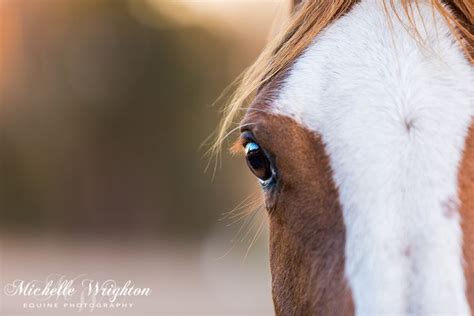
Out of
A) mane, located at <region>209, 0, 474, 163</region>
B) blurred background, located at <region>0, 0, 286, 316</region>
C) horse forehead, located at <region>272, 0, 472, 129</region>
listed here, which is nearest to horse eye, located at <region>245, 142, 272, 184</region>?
horse forehead, located at <region>272, 0, 472, 129</region>

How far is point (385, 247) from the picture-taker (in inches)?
61.2

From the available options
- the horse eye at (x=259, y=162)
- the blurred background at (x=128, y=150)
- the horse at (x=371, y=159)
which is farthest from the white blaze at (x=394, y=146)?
the blurred background at (x=128, y=150)

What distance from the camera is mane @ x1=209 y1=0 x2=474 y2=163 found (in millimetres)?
1918

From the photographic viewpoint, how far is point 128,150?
44.8 feet

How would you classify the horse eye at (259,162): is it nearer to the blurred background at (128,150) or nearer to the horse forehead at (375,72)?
the horse forehead at (375,72)

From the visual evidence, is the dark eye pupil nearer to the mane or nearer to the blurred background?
the mane

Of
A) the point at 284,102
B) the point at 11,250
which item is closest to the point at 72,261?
the point at 11,250

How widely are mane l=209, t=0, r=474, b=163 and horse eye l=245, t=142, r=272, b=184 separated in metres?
0.28

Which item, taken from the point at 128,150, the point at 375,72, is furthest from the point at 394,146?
the point at 128,150

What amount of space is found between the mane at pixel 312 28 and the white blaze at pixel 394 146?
35mm

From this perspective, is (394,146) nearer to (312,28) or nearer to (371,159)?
(371,159)

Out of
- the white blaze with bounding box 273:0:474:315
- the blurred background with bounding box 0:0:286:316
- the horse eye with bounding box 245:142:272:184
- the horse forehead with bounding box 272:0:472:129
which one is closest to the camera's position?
the white blaze with bounding box 273:0:474:315

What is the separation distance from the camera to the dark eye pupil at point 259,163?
1910 millimetres

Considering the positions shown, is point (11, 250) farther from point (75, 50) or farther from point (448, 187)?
point (448, 187)
